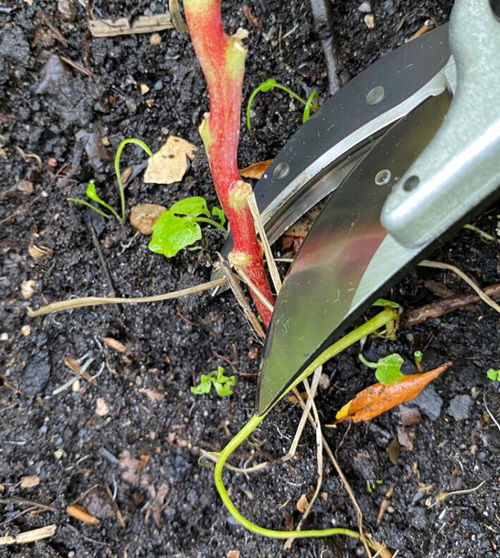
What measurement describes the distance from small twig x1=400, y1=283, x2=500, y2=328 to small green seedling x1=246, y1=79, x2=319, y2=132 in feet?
1.62

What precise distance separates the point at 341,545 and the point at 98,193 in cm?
96

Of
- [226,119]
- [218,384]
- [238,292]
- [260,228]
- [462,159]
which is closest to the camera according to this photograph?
[462,159]

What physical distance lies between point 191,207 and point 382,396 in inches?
22.7

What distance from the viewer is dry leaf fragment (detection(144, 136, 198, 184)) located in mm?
1304

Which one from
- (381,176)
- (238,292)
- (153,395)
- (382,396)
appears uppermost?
(381,176)

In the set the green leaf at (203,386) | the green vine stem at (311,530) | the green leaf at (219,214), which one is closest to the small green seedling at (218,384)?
the green leaf at (203,386)

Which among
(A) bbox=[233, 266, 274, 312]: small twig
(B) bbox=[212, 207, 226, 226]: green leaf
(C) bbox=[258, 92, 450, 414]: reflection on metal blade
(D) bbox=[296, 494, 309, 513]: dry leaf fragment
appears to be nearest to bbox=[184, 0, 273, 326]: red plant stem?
(A) bbox=[233, 266, 274, 312]: small twig

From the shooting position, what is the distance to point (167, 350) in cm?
128

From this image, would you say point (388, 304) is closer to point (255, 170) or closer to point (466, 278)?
point (466, 278)

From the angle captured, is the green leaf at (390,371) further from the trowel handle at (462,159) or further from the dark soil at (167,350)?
the trowel handle at (462,159)

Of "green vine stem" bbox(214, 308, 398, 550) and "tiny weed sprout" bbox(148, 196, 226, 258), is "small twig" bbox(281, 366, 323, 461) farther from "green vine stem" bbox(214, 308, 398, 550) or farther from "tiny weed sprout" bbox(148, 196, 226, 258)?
"tiny weed sprout" bbox(148, 196, 226, 258)

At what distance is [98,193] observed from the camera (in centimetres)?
133

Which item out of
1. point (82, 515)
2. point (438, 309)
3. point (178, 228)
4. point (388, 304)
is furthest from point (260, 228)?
point (82, 515)

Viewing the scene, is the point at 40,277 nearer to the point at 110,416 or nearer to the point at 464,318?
the point at 110,416
